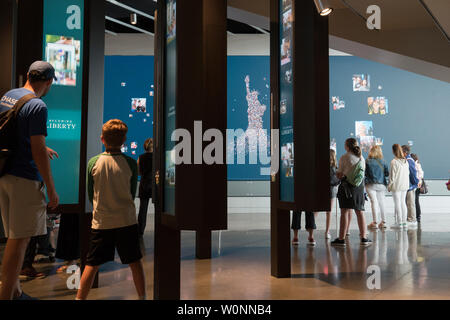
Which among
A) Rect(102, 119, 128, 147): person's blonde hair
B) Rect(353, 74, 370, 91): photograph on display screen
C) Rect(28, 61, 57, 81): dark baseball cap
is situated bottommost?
Rect(102, 119, 128, 147): person's blonde hair

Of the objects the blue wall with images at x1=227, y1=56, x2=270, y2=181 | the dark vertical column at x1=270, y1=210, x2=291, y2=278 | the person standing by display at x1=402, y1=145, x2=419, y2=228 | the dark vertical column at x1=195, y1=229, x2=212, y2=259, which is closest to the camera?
the dark vertical column at x1=270, y1=210, x2=291, y2=278

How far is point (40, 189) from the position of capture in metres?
2.64

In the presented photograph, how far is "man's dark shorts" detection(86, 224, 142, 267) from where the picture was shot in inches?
110

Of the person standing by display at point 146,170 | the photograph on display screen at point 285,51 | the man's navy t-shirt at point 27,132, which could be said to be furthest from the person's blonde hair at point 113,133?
the person standing by display at point 146,170

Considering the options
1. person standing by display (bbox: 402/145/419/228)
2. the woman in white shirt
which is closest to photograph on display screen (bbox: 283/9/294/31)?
the woman in white shirt

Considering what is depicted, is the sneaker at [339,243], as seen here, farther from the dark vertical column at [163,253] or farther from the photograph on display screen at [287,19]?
the dark vertical column at [163,253]

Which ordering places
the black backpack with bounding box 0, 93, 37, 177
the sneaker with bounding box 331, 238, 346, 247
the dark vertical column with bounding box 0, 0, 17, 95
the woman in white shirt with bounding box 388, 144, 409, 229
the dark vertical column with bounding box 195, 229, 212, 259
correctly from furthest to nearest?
1. the woman in white shirt with bounding box 388, 144, 409, 229
2. the sneaker with bounding box 331, 238, 346, 247
3. the dark vertical column with bounding box 0, 0, 17, 95
4. the dark vertical column with bounding box 195, 229, 212, 259
5. the black backpack with bounding box 0, 93, 37, 177

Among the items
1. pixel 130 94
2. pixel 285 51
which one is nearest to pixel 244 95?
pixel 130 94

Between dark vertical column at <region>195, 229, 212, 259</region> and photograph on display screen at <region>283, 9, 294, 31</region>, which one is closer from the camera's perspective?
photograph on display screen at <region>283, 9, 294, 31</region>

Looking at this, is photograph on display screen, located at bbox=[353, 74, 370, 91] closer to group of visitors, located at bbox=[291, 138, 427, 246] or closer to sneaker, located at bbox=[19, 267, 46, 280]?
group of visitors, located at bbox=[291, 138, 427, 246]

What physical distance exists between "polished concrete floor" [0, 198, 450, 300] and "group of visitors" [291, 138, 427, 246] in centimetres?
38

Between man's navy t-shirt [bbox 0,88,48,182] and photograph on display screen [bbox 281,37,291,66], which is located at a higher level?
photograph on display screen [bbox 281,37,291,66]
